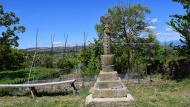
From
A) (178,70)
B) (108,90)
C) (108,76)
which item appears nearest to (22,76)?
(178,70)

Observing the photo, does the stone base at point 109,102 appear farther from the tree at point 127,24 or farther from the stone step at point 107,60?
the tree at point 127,24

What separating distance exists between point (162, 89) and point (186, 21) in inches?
187

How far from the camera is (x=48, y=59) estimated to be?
115 ft

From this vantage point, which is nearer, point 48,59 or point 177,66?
point 177,66

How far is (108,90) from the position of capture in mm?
11930

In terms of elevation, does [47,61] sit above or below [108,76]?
above

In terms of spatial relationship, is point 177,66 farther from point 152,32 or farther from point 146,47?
point 152,32

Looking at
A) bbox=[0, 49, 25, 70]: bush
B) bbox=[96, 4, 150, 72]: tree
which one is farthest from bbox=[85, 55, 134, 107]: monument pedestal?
bbox=[0, 49, 25, 70]: bush

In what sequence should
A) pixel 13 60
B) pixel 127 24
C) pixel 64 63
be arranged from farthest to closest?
pixel 13 60
pixel 64 63
pixel 127 24

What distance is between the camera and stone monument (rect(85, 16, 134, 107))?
37.4 feet

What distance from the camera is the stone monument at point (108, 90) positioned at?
1141 centimetres

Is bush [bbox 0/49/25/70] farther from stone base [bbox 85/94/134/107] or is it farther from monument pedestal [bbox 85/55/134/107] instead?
stone base [bbox 85/94/134/107]

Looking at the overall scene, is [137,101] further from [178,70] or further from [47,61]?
[47,61]

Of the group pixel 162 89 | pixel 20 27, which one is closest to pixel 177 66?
pixel 162 89
